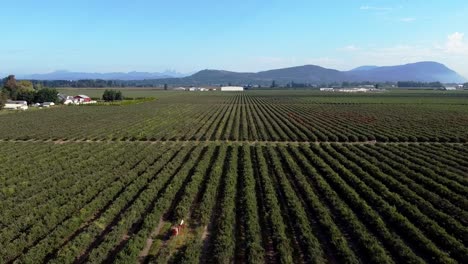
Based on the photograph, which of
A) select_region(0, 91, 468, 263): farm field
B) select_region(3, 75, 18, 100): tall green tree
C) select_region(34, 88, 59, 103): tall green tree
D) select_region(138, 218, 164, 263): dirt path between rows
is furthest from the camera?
select_region(3, 75, 18, 100): tall green tree

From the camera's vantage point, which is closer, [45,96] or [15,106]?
[15,106]

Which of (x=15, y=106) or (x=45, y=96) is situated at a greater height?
(x=45, y=96)

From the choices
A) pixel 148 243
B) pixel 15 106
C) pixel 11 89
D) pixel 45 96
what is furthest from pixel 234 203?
pixel 11 89

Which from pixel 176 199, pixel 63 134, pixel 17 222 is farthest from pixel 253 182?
pixel 63 134

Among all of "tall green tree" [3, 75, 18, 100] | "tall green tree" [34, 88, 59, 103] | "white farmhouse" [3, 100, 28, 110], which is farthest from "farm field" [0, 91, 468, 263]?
"tall green tree" [3, 75, 18, 100]

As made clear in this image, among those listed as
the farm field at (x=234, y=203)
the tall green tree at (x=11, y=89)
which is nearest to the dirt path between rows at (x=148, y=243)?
the farm field at (x=234, y=203)

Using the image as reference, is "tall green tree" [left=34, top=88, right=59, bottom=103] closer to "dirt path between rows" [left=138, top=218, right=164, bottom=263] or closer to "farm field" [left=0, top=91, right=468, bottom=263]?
"farm field" [left=0, top=91, right=468, bottom=263]

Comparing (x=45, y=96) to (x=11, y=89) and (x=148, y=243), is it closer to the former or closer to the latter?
(x=11, y=89)

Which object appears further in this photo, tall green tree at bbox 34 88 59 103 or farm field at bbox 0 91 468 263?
tall green tree at bbox 34 88 59 103

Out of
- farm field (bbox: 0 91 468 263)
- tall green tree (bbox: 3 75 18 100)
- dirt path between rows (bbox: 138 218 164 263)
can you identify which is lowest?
dirt path between rows (bbox: 138 218 164 263)

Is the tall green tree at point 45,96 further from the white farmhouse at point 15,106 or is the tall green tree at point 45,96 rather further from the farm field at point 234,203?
the farm field at point 234,203
